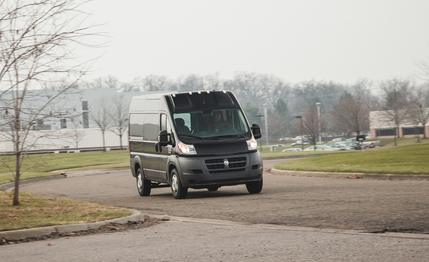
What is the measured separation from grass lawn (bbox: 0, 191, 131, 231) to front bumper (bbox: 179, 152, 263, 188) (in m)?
3.08

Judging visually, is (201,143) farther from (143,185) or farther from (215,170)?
(143,185)

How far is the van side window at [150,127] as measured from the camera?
70.1 ft

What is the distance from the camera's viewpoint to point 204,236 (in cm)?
1162

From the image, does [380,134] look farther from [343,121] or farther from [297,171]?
[297,171]

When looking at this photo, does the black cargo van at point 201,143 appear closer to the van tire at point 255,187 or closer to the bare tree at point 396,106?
the van tire at point 255,187

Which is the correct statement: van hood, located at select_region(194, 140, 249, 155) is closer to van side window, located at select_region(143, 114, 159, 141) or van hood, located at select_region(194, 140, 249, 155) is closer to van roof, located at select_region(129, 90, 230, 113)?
van roof, located at select_region(129, 90, 230, 113)

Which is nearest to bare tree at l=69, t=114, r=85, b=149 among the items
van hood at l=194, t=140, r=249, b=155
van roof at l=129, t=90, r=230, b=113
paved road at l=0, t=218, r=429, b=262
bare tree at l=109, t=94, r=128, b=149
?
van roof at l=129, t=90, r=230, b=113

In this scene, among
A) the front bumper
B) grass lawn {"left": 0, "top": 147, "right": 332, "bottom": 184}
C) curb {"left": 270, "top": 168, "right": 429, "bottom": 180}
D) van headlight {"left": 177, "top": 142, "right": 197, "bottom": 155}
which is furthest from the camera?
curb {"left": 270, "top": 168, "right": 429, "bottom": 180}

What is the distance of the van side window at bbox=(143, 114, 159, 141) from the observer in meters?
21.4

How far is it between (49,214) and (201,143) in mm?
5568

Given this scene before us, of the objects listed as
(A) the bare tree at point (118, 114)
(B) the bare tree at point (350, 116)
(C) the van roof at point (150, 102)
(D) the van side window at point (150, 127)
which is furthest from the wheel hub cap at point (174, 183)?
(A) the bare tree at point (118, 114)

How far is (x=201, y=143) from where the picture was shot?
1964 centimetres

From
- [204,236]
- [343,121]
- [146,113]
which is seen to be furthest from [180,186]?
[343,121]

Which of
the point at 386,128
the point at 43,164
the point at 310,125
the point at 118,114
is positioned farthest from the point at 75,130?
the point at 386,128
